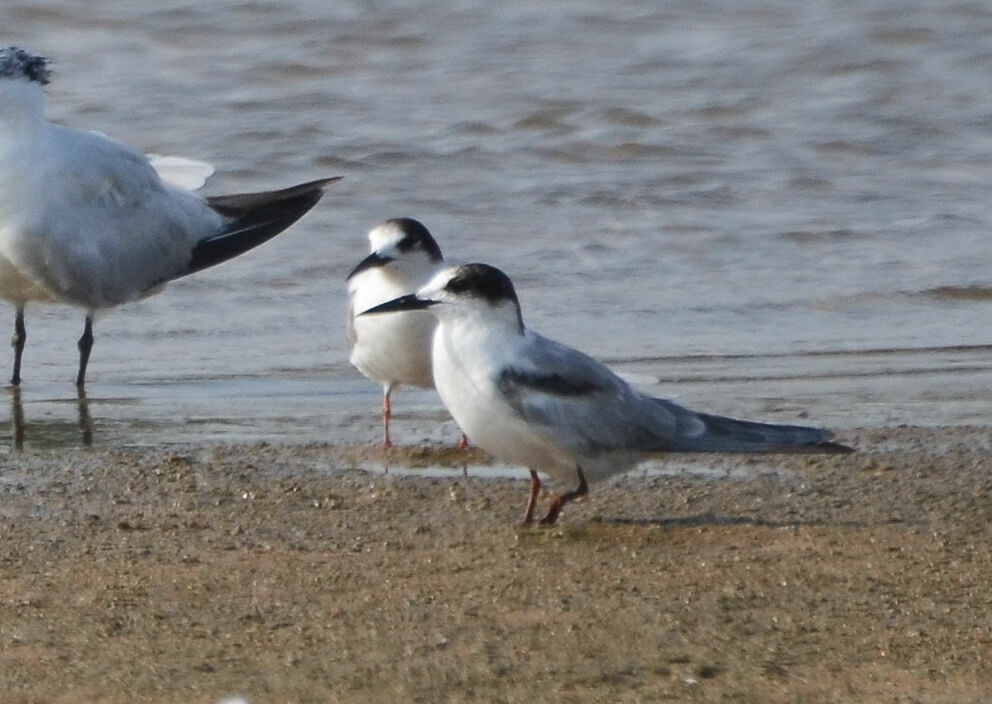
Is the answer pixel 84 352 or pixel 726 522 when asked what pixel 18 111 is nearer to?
pixel 84 352

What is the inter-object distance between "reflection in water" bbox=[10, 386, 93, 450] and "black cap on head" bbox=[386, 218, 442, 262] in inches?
44.2

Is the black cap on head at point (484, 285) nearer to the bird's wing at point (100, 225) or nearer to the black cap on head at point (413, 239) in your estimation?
the black cap on head at point (413, 239)

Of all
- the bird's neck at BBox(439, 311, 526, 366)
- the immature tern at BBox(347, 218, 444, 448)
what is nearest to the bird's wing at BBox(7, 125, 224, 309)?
the immature tern at BBox(347, 218, 444, 448)

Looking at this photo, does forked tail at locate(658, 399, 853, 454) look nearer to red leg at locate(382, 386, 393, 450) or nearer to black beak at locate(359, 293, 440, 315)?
black beak at locate(359, 293, 440, 315)

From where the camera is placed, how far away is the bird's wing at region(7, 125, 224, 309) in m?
7.11

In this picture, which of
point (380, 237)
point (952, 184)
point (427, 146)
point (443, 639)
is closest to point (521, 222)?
point (427, 146)

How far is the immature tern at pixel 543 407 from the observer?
4.59 m

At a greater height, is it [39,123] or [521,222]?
[39,123]

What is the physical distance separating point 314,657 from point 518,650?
0.38 metres

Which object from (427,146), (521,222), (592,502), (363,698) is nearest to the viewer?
(363,698)

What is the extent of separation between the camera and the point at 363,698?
3.38 meters

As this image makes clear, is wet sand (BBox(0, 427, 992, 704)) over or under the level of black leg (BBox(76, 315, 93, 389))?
over

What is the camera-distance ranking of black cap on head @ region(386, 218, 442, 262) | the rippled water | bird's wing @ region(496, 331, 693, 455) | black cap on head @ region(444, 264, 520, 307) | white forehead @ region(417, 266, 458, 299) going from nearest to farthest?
bird's wing @ region(496, 331, 693, 455) → black cap on head @ region(444, 264, 520, 307) → white forehead @ region(417, 266, 458, 299) → black cap on head @ region(386, 218, 442, 262) → the rippled water

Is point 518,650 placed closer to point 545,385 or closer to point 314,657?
point 314,657
